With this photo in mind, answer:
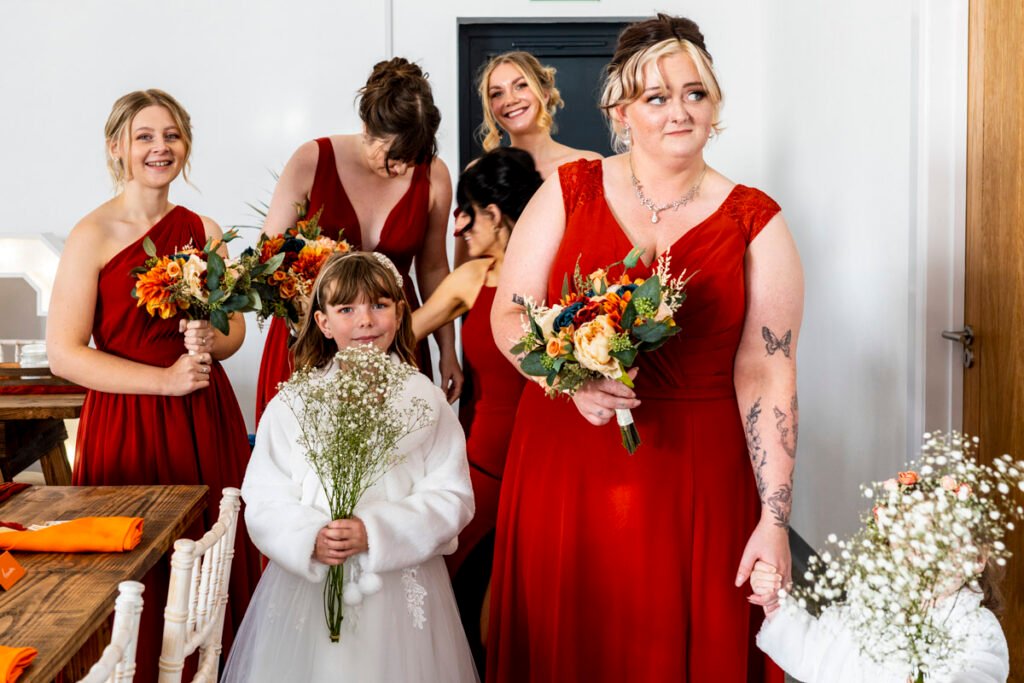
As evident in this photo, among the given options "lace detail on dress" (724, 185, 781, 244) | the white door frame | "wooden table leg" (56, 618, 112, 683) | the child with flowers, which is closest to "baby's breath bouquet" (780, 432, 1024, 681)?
the child with flowers

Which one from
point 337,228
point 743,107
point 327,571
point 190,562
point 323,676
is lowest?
point 323,676

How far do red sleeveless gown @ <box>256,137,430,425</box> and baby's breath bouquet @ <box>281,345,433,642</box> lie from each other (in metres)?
1.27

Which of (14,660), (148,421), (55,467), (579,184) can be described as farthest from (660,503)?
(55,467)

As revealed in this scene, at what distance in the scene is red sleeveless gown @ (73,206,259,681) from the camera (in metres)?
3.24

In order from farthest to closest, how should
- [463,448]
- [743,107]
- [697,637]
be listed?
1. [743,107]
2. [463,448]
3. [697,637]

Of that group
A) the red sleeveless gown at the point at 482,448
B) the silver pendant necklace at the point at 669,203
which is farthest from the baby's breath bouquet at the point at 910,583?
the red sleeveless gown at the point at 482,448

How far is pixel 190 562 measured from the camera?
1832 millimetres

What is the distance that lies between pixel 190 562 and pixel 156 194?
1.81 m

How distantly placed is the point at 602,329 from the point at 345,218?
6.31 ft

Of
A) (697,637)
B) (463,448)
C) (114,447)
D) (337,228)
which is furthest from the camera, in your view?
(337,228)

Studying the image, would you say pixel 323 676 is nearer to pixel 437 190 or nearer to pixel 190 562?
pixel 190 562

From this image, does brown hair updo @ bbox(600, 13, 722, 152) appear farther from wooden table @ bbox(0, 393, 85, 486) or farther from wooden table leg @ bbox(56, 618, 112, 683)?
wooden table @ bbox(0, 393, 85, 486)

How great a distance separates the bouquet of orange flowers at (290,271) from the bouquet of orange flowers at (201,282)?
4cm

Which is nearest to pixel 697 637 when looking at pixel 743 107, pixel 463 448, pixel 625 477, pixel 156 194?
pixel 625 477
